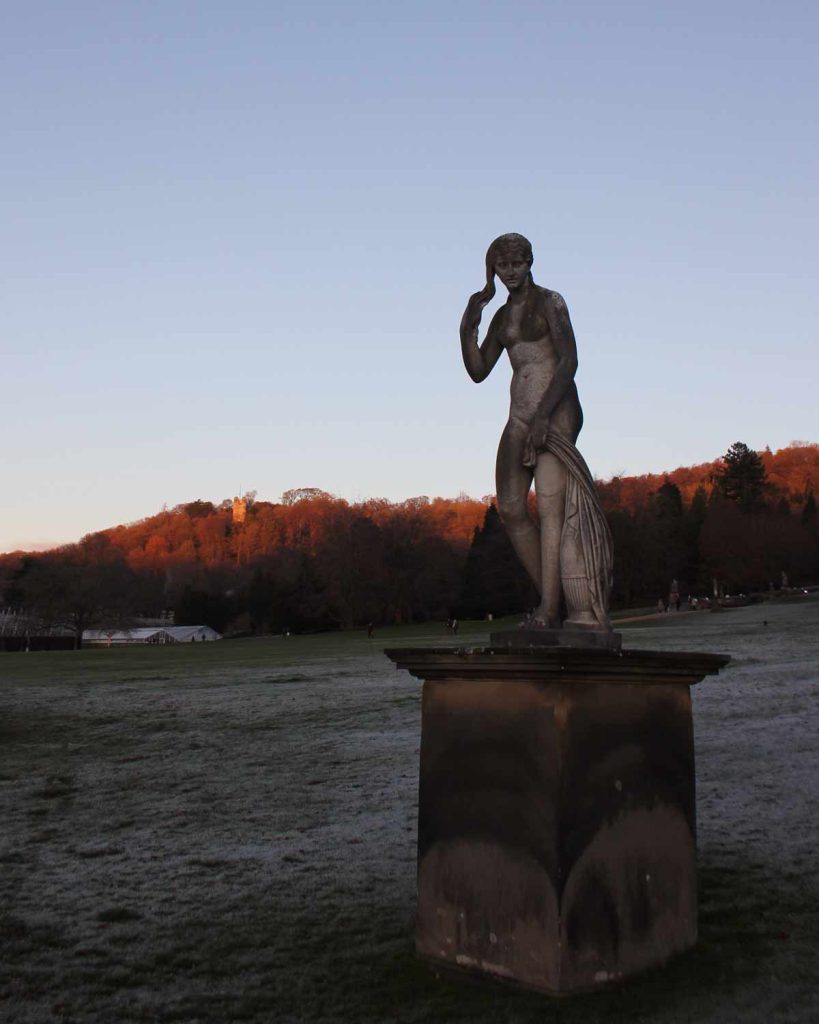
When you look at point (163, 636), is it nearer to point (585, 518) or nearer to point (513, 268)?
point (513, 268)

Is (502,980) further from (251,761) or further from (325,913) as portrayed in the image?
(251,761)

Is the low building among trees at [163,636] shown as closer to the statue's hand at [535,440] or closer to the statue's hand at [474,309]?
the statue's hand at [474,309]

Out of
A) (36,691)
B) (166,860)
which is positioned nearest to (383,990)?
(166,860)

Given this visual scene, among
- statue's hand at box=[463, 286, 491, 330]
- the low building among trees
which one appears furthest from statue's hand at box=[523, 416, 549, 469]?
the low building among trees

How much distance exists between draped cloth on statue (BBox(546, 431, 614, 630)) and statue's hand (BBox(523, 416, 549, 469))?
69 millimetres

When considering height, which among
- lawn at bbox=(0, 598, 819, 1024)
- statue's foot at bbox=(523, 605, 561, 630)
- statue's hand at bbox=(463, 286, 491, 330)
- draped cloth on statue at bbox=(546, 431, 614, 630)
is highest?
statue's hand at bbox=(463, 286, 491, 330)

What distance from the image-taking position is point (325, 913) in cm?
844

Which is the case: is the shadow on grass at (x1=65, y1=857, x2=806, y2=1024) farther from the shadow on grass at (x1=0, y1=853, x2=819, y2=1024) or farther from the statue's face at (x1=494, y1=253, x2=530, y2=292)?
the statue's face at (x1=494, y1=253, x2=530, y2=292)

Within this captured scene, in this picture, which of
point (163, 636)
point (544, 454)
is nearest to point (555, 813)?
point (544, 454)

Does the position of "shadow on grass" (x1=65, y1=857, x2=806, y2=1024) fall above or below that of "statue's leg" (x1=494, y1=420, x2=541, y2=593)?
below

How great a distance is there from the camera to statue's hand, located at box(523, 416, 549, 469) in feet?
23.6

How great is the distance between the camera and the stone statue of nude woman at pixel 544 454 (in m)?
7.16

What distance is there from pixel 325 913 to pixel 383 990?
1915mm

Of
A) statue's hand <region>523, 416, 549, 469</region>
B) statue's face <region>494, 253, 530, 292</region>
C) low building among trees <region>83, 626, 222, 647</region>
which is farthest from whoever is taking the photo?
low building among trees <region>83, 626, 222, 647</region>
